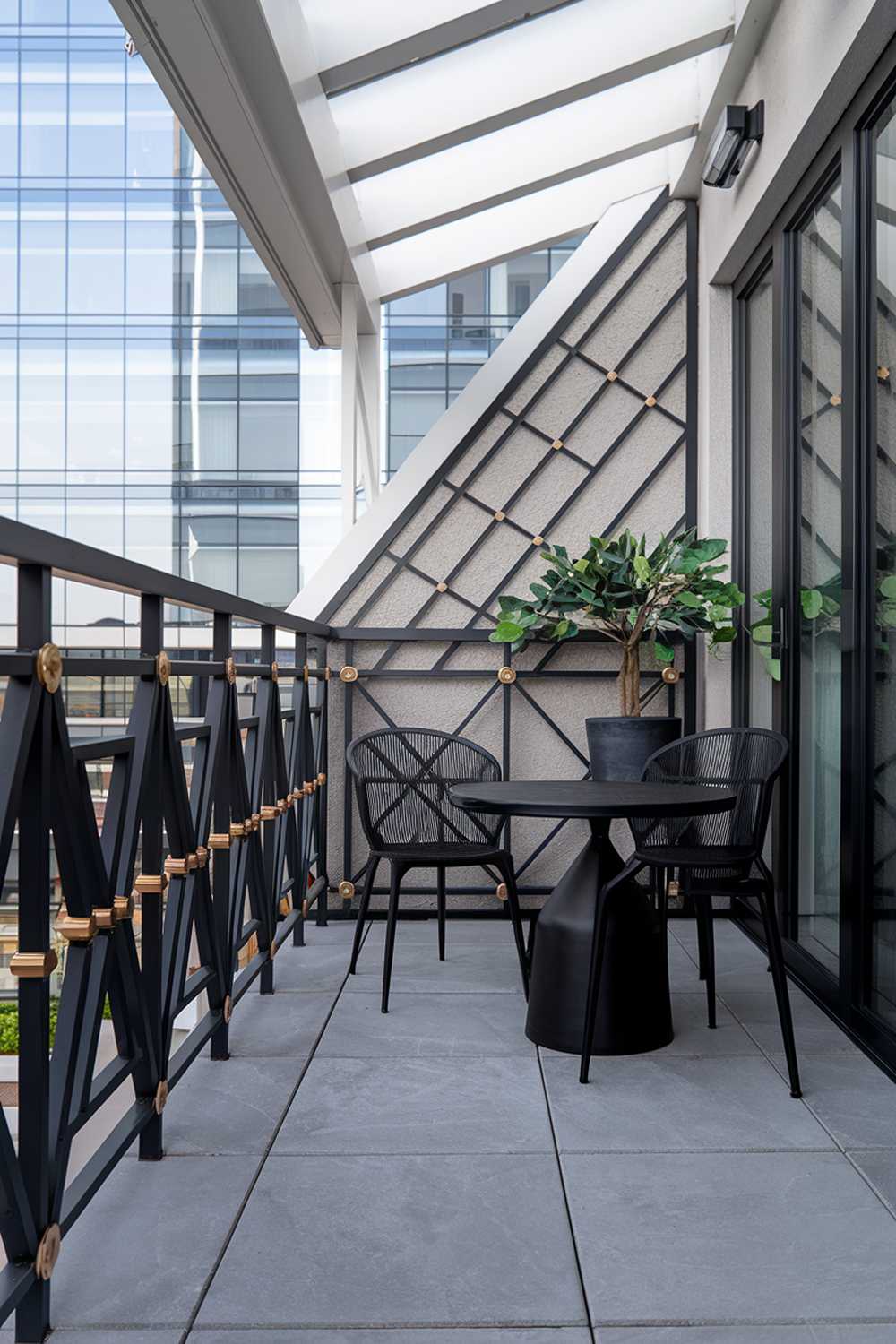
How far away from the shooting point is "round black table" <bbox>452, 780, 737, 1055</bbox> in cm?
254

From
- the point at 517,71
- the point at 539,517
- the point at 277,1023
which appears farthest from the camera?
the point at 539,517

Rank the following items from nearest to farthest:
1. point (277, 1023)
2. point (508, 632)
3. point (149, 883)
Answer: point (149, 883) < point (277, 1023) < point (508, 632)

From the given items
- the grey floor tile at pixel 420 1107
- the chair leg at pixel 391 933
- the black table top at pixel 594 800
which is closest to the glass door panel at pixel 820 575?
the black table top at pixel 594 800

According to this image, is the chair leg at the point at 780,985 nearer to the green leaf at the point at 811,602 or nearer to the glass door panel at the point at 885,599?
the glass door panel at the point at 885,599

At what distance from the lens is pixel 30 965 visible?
1307 millimetres

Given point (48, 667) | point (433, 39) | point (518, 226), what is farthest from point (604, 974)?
point (518, 226)

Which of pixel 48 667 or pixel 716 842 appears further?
pixel 716 842

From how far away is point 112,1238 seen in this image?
5.31 ft

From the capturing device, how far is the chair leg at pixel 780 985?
7.38ft

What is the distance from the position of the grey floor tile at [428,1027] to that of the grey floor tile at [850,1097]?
0.64m

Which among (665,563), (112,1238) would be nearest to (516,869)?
(665,563)

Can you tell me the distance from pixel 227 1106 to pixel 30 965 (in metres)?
1.03

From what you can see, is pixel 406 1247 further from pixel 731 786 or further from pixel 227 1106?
pixel 731 786

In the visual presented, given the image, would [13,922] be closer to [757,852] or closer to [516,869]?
[757,852]
